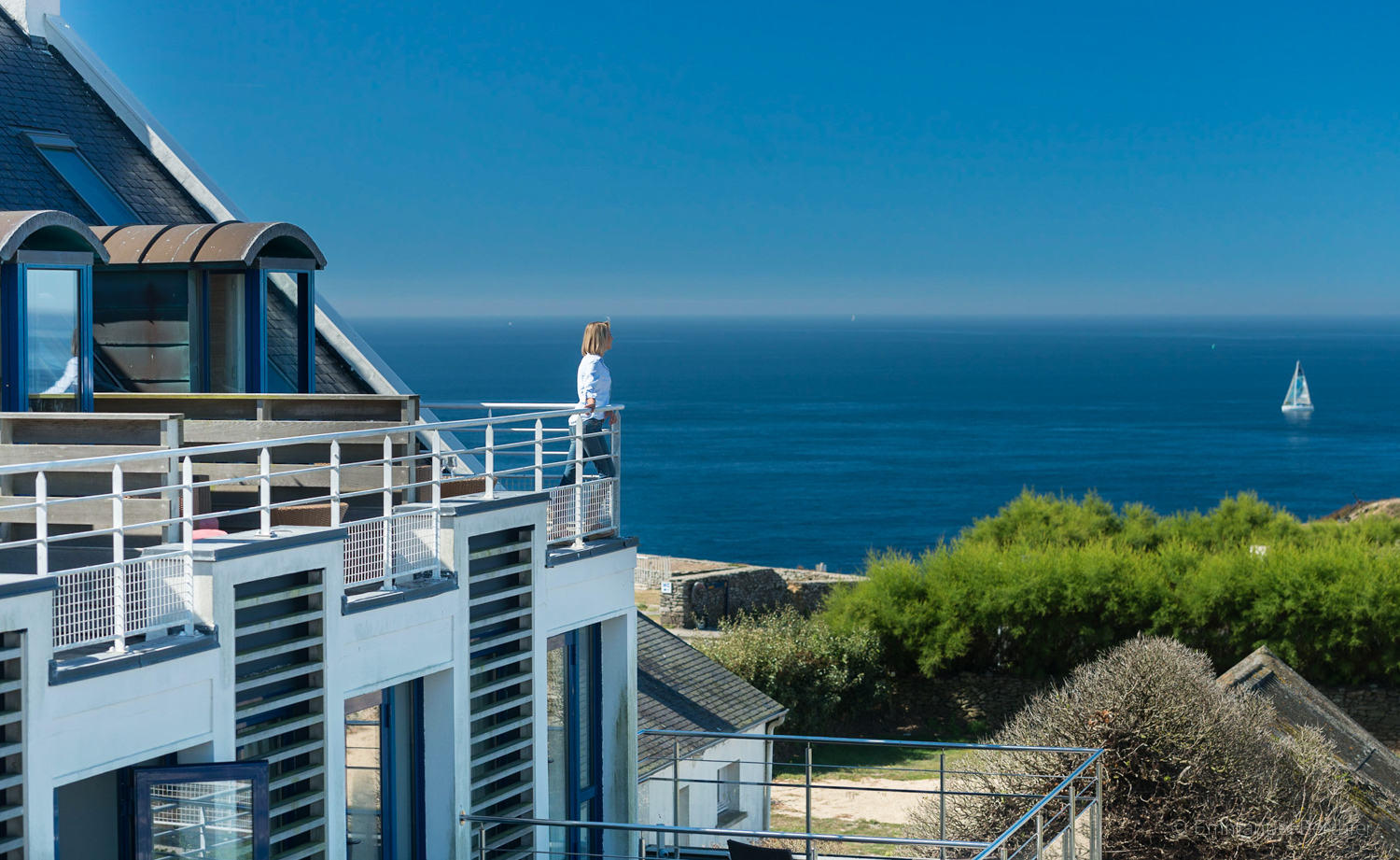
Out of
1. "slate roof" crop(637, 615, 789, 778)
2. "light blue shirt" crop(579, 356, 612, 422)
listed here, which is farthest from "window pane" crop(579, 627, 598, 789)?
"slate roof" crop(637, 615, 789, 778)

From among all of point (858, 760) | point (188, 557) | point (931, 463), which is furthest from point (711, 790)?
point (931, 463)

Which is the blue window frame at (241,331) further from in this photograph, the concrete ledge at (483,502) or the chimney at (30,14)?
the chimney at (30,14)

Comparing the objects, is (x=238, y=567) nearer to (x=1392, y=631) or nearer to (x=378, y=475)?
(x=378, y=475)

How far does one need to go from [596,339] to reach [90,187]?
8615 mm

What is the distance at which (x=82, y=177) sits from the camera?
17719 mm

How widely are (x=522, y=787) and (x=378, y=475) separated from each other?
2386 millimetres

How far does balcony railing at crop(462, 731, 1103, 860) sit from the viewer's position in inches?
396

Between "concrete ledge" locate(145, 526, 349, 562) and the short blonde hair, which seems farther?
the short blonde hair

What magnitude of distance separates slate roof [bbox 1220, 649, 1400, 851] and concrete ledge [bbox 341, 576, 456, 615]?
35.0 feet

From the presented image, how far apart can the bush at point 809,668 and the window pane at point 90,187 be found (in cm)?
1722

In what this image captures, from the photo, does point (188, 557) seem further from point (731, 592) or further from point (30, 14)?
point (731, 592)

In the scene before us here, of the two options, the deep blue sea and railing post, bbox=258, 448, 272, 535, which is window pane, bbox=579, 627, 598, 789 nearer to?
railing post, bbox=258, 448, 272, 535

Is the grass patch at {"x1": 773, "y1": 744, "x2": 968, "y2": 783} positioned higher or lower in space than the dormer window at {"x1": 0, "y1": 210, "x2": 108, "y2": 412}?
lower

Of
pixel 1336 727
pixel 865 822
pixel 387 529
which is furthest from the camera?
pixel 865 822
